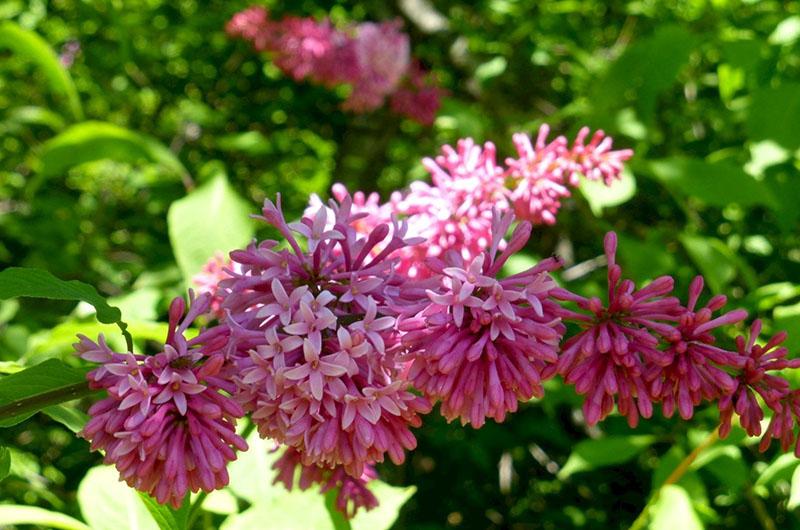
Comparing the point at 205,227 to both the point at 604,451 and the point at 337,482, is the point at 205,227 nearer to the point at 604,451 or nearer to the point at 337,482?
the point at 337,482

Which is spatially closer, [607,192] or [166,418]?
[166,418]

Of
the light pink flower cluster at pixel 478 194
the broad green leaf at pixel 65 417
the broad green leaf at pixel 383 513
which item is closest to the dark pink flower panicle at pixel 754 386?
the light pink flower cluster at pixel 478 194

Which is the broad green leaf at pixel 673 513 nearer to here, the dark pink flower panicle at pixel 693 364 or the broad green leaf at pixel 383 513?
the broad green leaf at pixel 383 513

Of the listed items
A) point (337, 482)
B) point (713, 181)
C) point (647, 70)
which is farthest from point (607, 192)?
point (337, 482)

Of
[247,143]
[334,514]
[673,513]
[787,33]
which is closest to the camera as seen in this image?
[334,514]

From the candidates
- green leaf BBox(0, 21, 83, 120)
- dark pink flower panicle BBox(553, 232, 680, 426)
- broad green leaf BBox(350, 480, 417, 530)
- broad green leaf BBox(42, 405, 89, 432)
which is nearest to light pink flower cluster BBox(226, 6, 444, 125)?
green leaf BBox(0, 21, 83, 120)

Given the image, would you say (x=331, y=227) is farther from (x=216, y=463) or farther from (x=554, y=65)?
(x=554, y=65)
